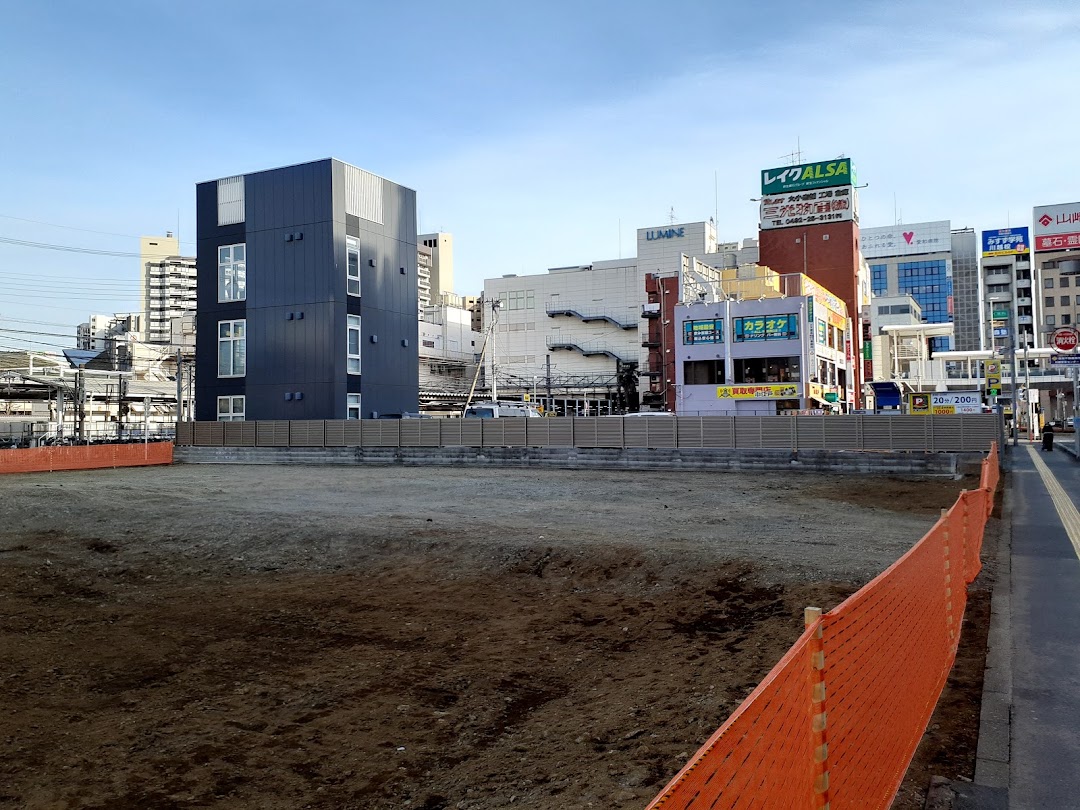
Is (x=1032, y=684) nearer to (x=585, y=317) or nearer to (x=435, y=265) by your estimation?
(x=585, y=317)

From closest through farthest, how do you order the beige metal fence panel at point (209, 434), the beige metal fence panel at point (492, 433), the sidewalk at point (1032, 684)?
the sidewalk at point (1032, 684) < the beige metal fence panel at point (492, 433) < the beige metal fence panel at point (209, 434)

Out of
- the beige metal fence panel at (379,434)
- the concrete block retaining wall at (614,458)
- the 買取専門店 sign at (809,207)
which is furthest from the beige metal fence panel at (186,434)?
the 買取専門店 sign at (809,207)

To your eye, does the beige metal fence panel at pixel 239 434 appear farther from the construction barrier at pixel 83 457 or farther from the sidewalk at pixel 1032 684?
the sidewalk at pixel 1032 684

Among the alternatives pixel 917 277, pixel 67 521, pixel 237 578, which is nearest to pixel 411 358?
pixel 67 521

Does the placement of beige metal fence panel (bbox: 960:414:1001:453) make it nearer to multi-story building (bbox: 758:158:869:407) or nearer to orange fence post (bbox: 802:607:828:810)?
orange fence post (bbox: 802:607:828:810)

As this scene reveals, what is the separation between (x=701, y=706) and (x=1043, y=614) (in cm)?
504

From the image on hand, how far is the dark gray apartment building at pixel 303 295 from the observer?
143 feet

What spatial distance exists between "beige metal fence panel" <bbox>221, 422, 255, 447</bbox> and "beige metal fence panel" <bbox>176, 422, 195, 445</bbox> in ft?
7.56

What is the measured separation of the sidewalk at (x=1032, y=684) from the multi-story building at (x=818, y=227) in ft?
239

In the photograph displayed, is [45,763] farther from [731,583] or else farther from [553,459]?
[553,459]

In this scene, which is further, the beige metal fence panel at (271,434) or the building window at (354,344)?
the building window at (354,344)

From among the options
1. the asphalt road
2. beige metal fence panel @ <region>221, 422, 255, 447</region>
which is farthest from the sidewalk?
beige metal fence panel @ <region>221, 422, 255, 447</region>

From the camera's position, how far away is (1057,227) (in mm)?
124188

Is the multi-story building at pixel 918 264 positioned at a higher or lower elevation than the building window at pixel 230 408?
higher
